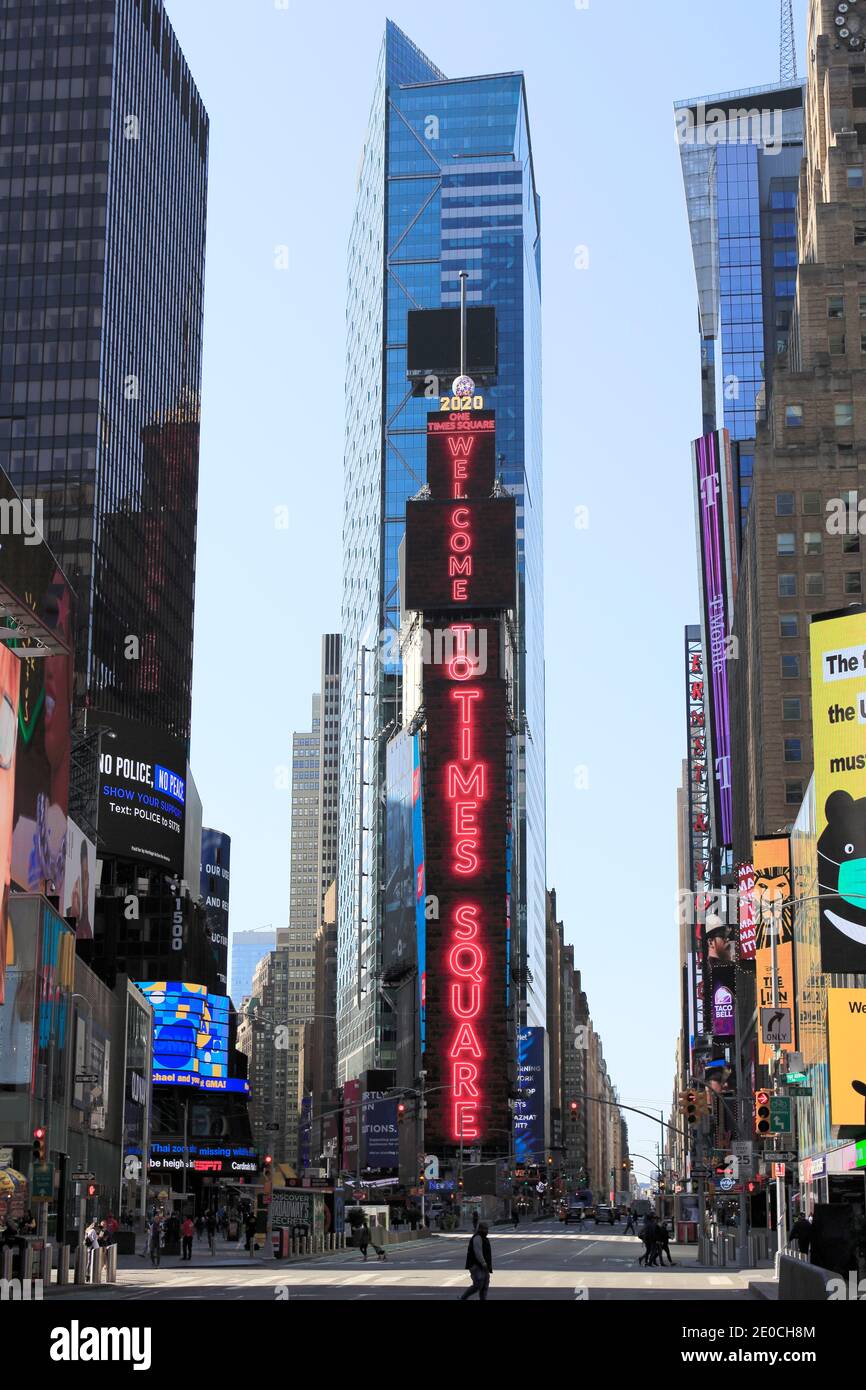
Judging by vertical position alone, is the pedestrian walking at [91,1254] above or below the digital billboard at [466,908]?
below

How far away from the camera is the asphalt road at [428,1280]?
39.3 meters

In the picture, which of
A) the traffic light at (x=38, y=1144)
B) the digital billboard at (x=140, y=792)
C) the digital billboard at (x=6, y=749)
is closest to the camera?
the traffic light at (x=38, y=1144)

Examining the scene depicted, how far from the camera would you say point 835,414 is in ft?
416

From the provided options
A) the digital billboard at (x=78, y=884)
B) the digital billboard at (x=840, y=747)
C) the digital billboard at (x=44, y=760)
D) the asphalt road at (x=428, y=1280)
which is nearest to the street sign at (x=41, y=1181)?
the asphalt road at (x=428, y=1280)

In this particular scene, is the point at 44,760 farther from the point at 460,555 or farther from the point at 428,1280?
the point at 460,555

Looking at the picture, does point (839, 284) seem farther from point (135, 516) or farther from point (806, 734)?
point (135, 516)

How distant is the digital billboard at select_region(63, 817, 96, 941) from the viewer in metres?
88.1

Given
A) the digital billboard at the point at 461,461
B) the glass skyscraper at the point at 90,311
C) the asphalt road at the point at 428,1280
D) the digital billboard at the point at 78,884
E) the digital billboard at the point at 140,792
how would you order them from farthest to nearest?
the digital billboard at the point at 461,461 < the glass skyscraper at the point at 90,311 < the digital billboard at the point at 140,792 < the digital billboard at the point at 78,884 < the asphalt road at the point at 428,1280

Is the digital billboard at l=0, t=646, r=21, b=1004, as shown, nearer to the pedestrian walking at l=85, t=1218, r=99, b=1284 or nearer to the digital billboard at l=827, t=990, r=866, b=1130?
the pedestrian walking at l=85, t=1218, r=99, b=1284

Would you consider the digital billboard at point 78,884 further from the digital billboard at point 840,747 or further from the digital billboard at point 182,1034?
the digital billboard at point 182,1034

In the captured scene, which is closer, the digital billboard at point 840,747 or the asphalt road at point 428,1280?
the asphalt road at point 428,1280

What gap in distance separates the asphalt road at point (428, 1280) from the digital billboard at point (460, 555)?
109 m

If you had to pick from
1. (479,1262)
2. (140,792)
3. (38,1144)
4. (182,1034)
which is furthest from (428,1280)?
(140,792)

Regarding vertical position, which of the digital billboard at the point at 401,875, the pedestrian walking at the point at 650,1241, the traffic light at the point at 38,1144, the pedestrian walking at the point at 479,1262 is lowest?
the pedestrian walking at the point at 650,1241
